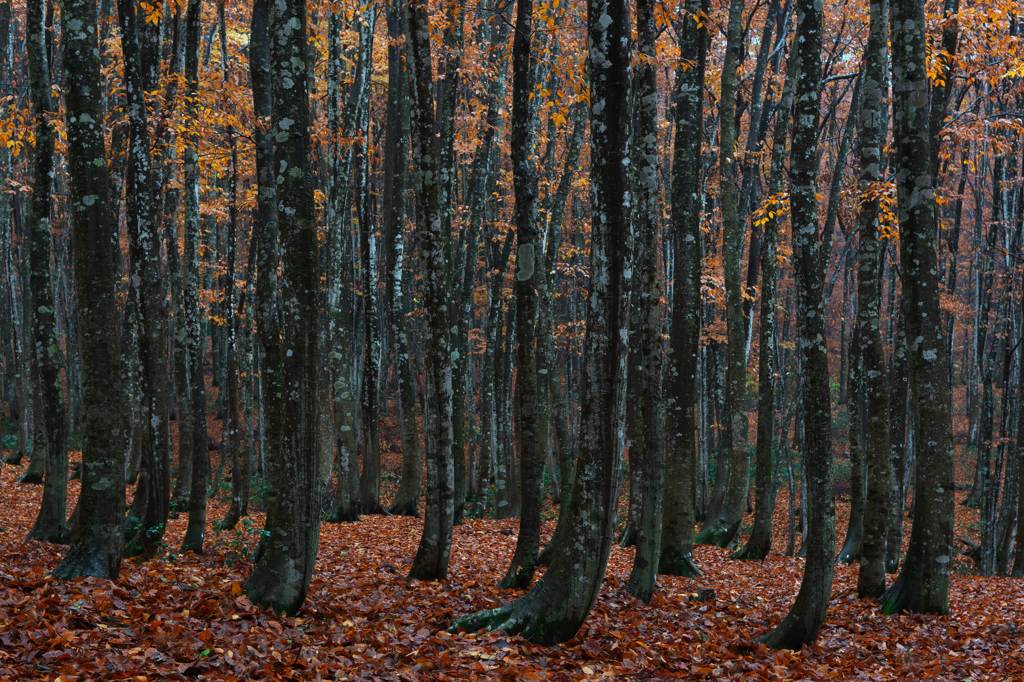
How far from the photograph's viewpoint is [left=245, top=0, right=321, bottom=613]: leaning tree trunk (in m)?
7.53

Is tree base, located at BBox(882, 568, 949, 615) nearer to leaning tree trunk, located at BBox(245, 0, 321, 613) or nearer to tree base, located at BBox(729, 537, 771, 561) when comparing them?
tree base, located at BBox(729, 537, 771, 561)

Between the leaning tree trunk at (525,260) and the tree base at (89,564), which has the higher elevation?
the leaning tree trunk at (525,260)

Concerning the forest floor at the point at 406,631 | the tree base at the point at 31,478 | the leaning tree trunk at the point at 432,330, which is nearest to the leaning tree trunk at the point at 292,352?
the forest floor at the point at 406,631

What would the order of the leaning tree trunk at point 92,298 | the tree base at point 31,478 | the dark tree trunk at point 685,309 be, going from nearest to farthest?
the leaning tree trunk at point 92,298, the dark tree trunk at point 685,309, the tree base at point 31,478

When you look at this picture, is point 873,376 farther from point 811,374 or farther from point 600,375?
point 600,375

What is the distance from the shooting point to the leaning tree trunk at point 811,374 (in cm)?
812

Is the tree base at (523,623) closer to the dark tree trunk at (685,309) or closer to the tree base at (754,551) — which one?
the dark tree trunk at (685,309)

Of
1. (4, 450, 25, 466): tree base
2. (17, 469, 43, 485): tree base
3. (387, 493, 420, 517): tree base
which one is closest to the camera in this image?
(387, 493, 420, 517): tree base

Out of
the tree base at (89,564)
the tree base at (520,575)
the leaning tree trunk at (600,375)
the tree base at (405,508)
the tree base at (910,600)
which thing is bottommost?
A: the tree base at (405,508)

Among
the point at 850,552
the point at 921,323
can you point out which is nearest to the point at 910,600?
the point at 921,323

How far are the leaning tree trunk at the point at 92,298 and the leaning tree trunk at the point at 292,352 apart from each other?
1.42 m

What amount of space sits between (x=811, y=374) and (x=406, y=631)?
4.70 m

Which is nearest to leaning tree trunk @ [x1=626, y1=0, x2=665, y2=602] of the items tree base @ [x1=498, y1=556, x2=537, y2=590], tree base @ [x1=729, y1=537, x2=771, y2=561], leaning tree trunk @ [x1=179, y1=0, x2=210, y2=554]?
tree base @ [x1=498, y1=556, x2=537, y2=590]

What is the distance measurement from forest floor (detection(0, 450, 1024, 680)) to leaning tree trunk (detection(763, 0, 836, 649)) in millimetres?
427
